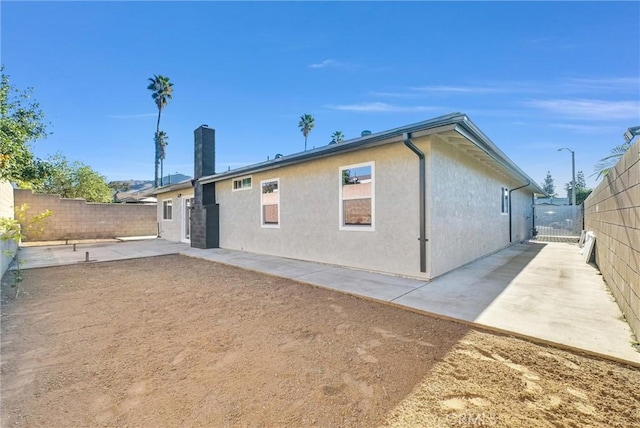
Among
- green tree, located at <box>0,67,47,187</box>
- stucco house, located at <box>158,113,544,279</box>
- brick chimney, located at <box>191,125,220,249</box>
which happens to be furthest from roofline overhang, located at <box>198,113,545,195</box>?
green tree, located at <box>0,67,47,187</box>

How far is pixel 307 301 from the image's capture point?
4.54 meters

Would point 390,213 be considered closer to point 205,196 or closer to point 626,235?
point 626,235

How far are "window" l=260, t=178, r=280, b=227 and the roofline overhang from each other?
1.77 ft

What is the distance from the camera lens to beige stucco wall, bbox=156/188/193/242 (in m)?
14.4

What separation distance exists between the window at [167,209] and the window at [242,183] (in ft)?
23.3

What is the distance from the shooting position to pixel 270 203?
30.3 feet

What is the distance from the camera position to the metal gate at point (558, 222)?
15.1 meters

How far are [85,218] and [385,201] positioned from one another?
57.9 ft

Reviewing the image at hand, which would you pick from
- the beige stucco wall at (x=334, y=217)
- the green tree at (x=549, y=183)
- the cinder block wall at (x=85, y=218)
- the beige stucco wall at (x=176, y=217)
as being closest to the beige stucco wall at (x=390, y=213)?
the beige stucco wall at (x=334, y=217)

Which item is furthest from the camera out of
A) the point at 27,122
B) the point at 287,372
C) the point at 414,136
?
the point at 27,122

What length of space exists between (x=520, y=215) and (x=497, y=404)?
1552 centimetres

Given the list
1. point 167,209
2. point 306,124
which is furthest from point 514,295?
point 306,124

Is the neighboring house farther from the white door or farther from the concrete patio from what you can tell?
the concrete patio

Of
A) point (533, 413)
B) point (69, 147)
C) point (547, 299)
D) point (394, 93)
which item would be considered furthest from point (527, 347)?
point (69, 147)
